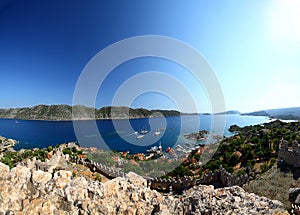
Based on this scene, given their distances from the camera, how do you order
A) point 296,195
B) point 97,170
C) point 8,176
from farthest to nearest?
point 97,170 → point 296,195 → point 8,176

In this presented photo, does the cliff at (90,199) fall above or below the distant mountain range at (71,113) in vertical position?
below

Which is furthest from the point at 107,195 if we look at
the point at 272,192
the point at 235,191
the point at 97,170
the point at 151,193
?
A: the point at 97,170

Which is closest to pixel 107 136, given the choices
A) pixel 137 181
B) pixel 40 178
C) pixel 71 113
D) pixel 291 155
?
pixel 71 113

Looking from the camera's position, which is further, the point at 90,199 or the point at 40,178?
the point at 40,178

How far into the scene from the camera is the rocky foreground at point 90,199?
4.00m

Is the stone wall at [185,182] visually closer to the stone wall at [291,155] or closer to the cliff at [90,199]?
the stone wall at [291,155]

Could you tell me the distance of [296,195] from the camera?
863cm

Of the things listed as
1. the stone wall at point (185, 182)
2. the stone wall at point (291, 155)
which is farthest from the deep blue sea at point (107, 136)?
the stone wall at point (291, 155)

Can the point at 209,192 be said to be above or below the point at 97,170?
above

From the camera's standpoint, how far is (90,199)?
429 cm

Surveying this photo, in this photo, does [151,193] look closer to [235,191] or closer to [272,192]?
[235,191]

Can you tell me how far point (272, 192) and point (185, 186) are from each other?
250 inches

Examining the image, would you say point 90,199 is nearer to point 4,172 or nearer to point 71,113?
point 4,172

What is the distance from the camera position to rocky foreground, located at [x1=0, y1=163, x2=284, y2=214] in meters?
4.00
